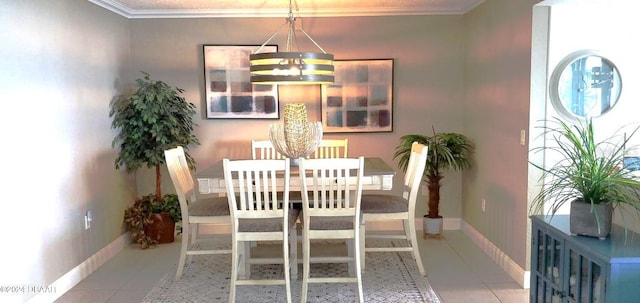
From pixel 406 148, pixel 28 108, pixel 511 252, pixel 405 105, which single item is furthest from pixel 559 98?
pixel 28 108

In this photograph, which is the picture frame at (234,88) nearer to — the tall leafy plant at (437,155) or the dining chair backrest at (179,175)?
the dining chair backrest at (179,175)

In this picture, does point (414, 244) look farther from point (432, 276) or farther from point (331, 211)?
point (331, 211)

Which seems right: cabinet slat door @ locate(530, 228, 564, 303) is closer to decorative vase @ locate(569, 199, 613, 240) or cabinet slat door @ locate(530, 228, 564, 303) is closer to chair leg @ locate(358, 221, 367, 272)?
decorative vase @ locate(569, 199, 613, 240)

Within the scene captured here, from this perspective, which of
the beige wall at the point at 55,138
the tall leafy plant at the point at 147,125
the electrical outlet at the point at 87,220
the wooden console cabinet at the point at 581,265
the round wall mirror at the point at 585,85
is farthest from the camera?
the tall leafy plant at the point at 147,125

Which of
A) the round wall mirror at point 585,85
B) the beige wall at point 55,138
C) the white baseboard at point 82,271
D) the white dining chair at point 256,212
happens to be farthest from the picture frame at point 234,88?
the round wall mirror at point 585,85

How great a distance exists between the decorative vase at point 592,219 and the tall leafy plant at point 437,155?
2255mm

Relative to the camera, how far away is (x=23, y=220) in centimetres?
290

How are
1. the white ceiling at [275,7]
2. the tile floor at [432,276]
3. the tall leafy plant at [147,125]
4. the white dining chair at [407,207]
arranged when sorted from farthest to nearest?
the white ceiling at [275,7]
the tall leafy plant at [147,125]
the white dining chair at [407,207]
the tile floor at [432,276]

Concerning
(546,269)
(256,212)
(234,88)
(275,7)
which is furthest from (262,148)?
(546,269)

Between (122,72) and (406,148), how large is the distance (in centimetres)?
277

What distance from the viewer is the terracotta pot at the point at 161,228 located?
4457 mm

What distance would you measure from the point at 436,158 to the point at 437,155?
39 millimetres

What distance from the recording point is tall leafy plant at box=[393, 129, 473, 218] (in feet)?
14.4

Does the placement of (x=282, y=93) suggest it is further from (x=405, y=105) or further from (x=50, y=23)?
(x=50, y=23)
